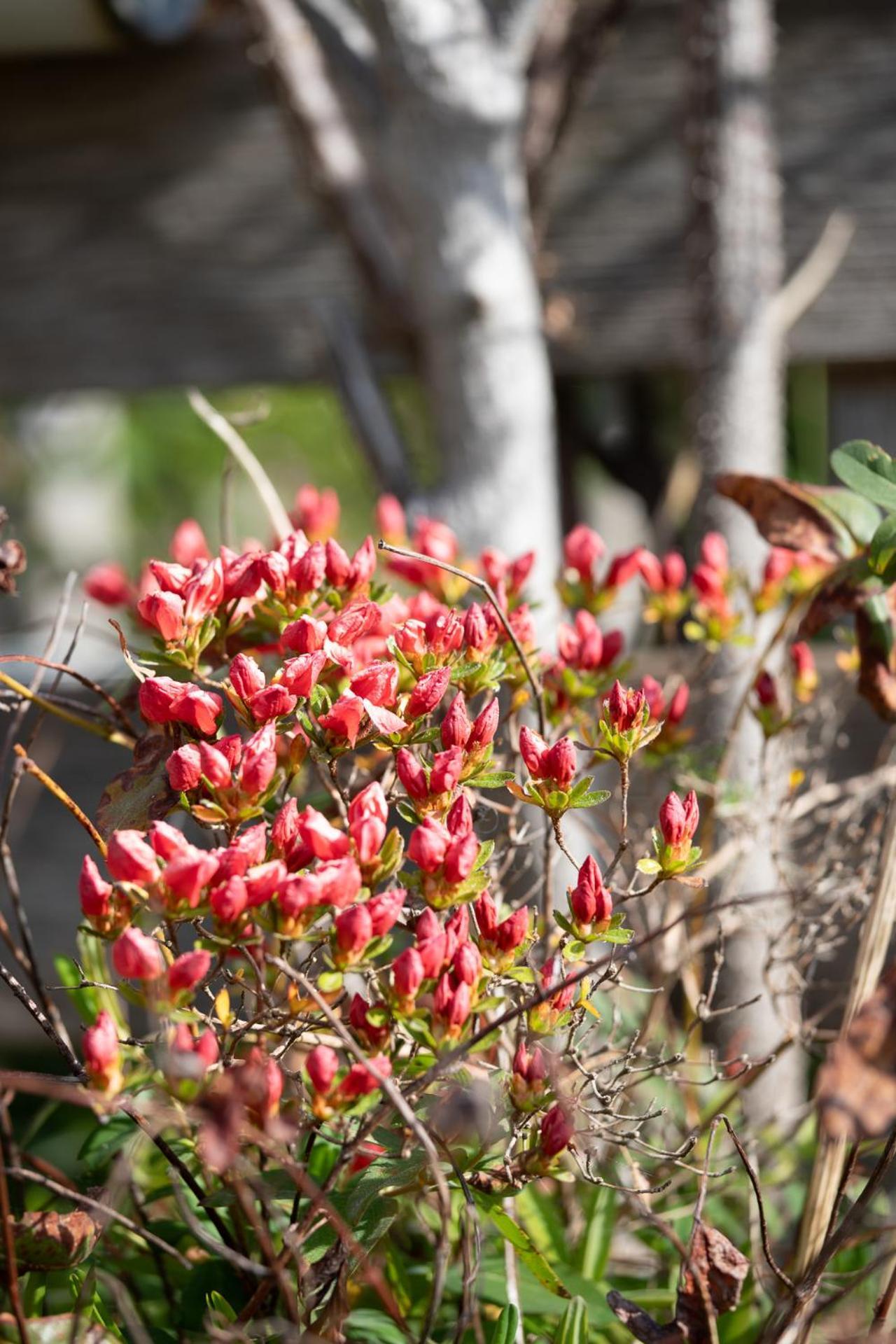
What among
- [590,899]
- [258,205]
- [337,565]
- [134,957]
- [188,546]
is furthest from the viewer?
[258,205]

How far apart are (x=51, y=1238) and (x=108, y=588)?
696 millimetres

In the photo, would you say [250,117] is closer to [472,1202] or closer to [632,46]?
[632,46]

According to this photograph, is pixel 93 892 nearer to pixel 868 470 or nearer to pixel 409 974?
pixel 409 974

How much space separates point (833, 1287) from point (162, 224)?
6.82ft

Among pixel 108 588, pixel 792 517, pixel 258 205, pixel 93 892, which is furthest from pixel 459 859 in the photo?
pixel 258 205

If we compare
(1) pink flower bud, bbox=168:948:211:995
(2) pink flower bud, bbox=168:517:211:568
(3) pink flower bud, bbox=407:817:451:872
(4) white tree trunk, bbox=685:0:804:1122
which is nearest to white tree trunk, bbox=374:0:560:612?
(4) white tree trunk, bbox=685:0:804:1122

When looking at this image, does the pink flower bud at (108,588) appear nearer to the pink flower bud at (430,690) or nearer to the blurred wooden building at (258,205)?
the pink flower bud at (430,690)

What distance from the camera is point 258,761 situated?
0.74 meters

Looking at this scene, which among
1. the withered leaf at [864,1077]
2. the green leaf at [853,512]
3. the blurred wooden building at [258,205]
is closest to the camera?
the withered leaf at [864,1077]

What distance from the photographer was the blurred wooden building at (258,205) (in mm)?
2064

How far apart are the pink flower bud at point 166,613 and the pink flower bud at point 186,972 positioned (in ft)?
0.83

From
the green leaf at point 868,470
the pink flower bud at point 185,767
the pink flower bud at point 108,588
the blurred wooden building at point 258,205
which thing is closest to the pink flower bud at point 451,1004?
the pink flower bud at point 185,767

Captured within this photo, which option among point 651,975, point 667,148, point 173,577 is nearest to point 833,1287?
point 651,975

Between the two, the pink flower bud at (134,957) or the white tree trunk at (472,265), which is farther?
the white tree trunk at (472,265)
